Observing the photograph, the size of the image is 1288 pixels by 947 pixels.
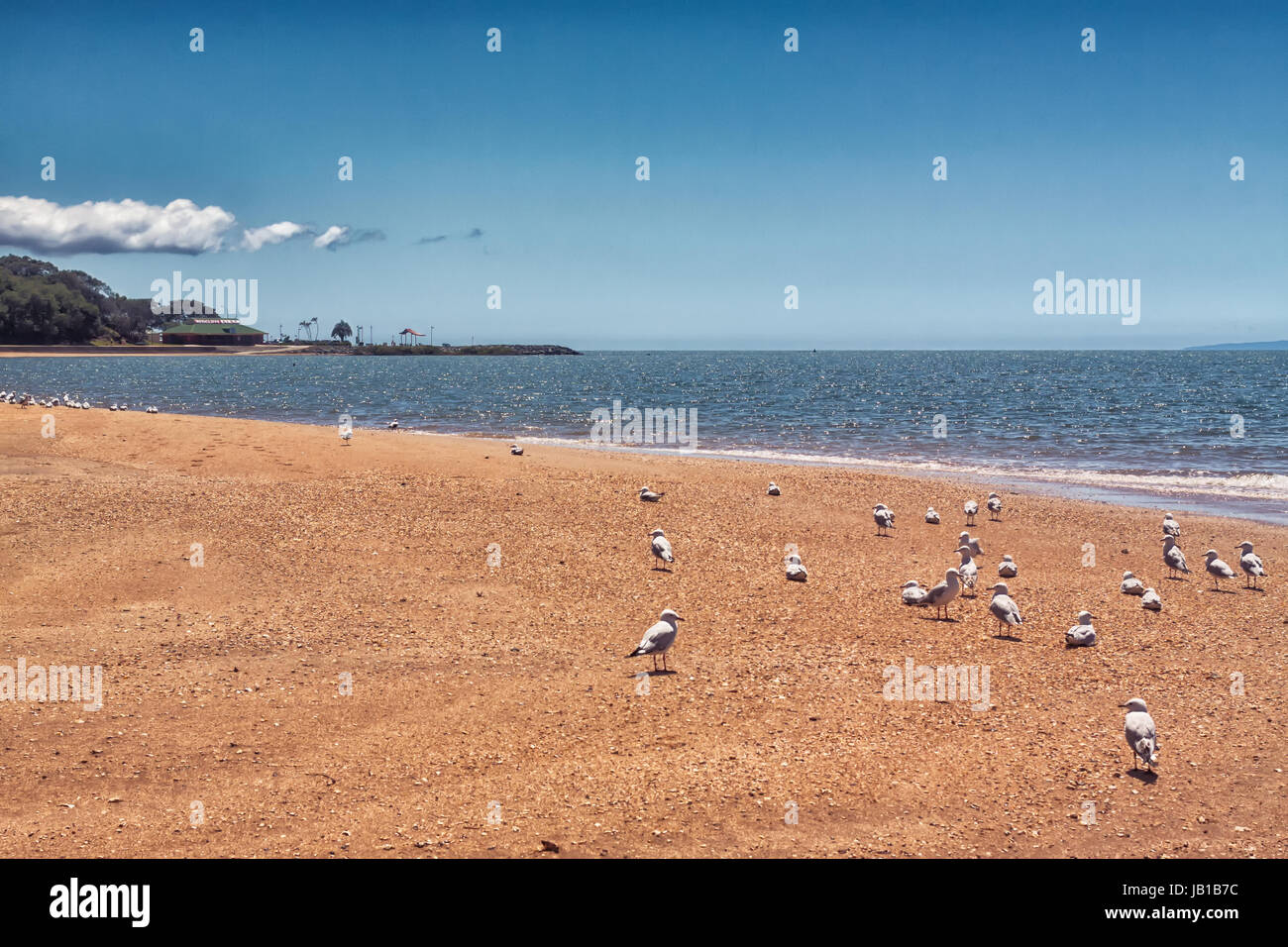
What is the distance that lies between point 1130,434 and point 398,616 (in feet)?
142

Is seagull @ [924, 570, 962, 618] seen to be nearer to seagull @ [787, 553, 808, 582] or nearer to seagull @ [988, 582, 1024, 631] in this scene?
seagull @ [988, 582, 1024, 631]

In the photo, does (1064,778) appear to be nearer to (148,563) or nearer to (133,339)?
(148,563)

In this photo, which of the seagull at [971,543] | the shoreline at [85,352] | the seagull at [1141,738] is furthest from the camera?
the shoreline at [85,352]

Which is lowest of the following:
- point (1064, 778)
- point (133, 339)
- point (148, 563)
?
point (1064, 778)

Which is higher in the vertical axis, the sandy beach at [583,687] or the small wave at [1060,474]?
the small wave at [1060,474]

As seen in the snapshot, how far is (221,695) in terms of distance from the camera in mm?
10164

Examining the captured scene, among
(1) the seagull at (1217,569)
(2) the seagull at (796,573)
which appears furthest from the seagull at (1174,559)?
(2) the seagull at (796,573)

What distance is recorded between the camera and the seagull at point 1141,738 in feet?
29.2

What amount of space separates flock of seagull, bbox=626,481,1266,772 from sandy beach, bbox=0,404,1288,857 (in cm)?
29

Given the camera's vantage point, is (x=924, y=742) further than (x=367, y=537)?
No

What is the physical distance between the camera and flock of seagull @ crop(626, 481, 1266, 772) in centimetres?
921

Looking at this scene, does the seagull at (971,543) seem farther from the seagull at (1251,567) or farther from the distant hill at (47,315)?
the distant hill at (47,315)

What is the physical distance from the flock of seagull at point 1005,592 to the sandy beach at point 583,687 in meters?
0.29
